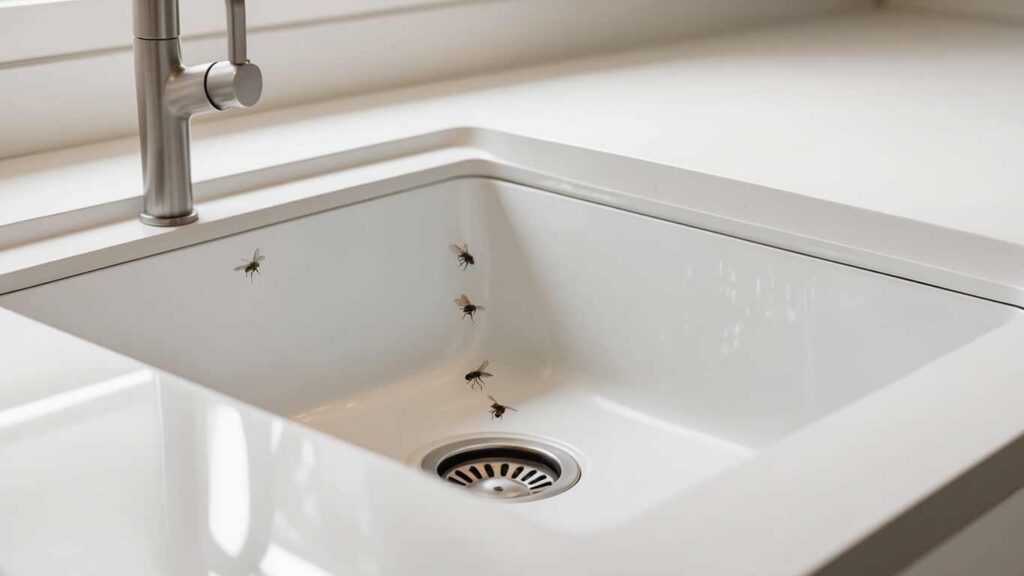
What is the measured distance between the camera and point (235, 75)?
835mm

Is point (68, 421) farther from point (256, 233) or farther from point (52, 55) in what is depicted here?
point (52, 55)

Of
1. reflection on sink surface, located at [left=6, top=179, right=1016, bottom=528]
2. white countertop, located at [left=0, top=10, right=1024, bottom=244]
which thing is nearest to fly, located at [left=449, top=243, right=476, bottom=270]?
reflection on sink surface, located at [left=6, top=179, right=1016, bottom=528]

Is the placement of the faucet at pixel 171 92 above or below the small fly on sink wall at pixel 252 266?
above

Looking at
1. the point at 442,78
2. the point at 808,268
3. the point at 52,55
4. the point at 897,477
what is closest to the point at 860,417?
the point at 897,477

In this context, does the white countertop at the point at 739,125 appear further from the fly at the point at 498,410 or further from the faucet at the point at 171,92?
the fly at the point at 498,410

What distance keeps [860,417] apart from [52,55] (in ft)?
2.49

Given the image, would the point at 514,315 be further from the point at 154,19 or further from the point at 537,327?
the point at 154,19

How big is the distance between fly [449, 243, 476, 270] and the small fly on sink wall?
0.64 ft

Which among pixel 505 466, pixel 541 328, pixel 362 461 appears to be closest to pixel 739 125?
pixel 541 328

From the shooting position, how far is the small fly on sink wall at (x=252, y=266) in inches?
37.4

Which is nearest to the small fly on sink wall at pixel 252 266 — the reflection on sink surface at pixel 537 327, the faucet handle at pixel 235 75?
the reflection on sink surface at pixel 537 327

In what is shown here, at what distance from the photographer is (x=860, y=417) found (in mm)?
622

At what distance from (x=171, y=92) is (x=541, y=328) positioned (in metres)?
0.39

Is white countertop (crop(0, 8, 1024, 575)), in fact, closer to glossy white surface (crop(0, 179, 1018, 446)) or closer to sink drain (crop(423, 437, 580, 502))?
glossy white surface (crop(0, 179, 1018, 446))
